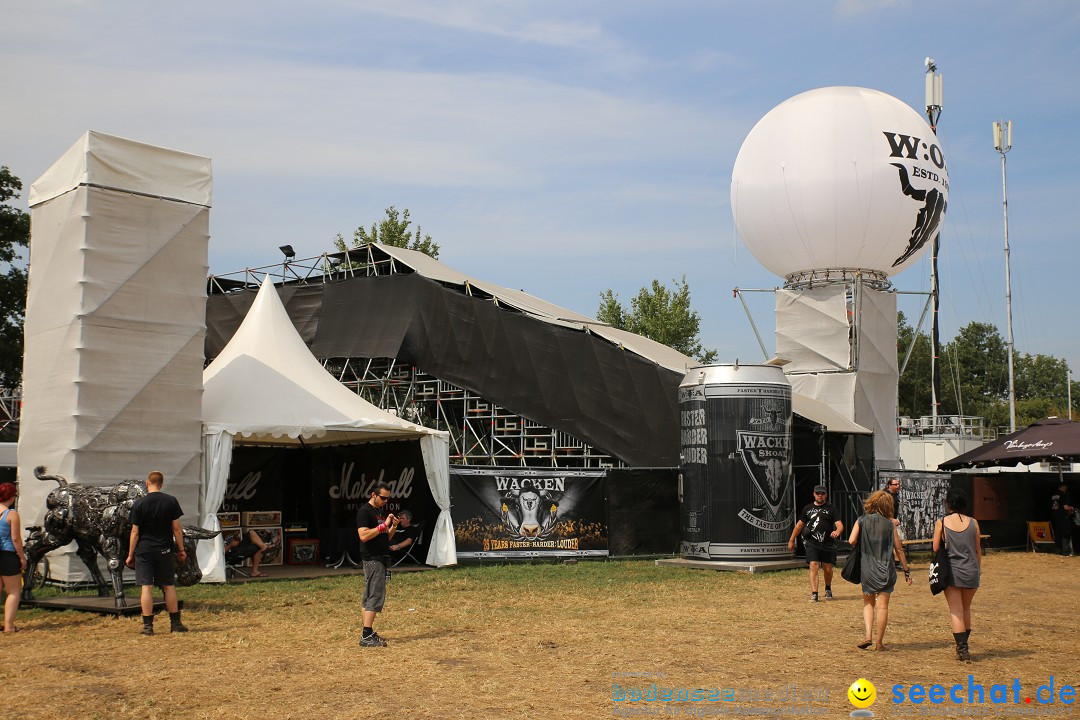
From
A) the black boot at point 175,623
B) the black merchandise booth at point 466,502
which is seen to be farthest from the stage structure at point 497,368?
the black boot at point 175,623

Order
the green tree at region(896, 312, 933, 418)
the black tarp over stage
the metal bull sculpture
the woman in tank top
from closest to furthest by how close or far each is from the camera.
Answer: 1. the woman in tank top
2. the metal bull sculpture
3. the black tarp over stage
4. the green tree at region(896, 312, 933, 418)

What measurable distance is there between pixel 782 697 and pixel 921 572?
13317mm

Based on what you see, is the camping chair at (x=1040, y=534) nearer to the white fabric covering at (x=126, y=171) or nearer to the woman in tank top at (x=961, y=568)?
the woman in tank top at (x=961, y=568)

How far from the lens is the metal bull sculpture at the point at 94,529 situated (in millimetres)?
12719

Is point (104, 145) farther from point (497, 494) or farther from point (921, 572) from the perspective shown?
point (921, 572)

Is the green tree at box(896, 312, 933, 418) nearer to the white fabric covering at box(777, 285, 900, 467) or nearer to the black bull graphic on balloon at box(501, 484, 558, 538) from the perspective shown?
the white fabric covering at box(777, 285, 900, 467)

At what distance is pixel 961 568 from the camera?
33.2 ft

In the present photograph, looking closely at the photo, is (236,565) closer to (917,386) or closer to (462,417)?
(462,417)

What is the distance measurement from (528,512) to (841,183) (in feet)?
43.4

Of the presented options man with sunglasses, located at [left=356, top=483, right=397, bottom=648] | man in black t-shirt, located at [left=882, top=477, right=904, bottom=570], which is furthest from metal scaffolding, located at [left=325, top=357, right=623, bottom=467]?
man with sunglasses, located at [left=356, top=483, right=397, bottom=648]

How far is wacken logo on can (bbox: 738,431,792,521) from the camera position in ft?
66.2

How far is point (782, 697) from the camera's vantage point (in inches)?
328

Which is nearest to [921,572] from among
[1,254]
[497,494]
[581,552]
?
[581,552]

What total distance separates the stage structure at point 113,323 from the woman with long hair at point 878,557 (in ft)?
35.2
